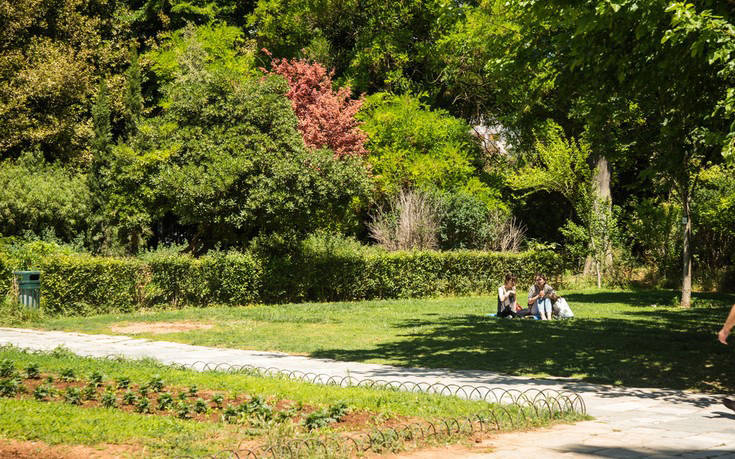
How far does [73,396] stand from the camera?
809cm

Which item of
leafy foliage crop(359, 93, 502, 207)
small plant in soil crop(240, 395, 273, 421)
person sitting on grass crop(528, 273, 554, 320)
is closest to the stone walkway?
small plant in soil crop(240, 395, 273, 421)

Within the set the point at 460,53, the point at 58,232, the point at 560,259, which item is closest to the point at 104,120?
the point at 58,232

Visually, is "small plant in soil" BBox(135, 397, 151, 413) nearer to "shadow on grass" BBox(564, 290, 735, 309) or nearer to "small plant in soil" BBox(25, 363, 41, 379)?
"small plant in soil" BBox(25, 363, 41, 379)

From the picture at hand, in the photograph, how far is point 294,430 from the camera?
6.74 metres

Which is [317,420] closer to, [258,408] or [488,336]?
[258,408]

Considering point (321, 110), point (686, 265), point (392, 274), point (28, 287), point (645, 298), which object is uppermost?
point (321, 110)

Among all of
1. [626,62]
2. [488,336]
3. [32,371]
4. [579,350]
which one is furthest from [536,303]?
[32,371]

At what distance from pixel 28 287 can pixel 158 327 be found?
13.3 ft

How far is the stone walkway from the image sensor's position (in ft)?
20.3

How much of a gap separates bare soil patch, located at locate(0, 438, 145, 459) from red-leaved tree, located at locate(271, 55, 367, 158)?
26.3 metres

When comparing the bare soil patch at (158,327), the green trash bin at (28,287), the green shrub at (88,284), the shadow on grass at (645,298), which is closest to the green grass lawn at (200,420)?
the bare soil patch at (158,327)

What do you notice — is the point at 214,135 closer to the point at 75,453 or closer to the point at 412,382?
the point at 412,382

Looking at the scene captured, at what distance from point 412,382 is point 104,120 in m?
27.9

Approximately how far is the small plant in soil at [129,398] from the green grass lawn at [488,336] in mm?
4890
